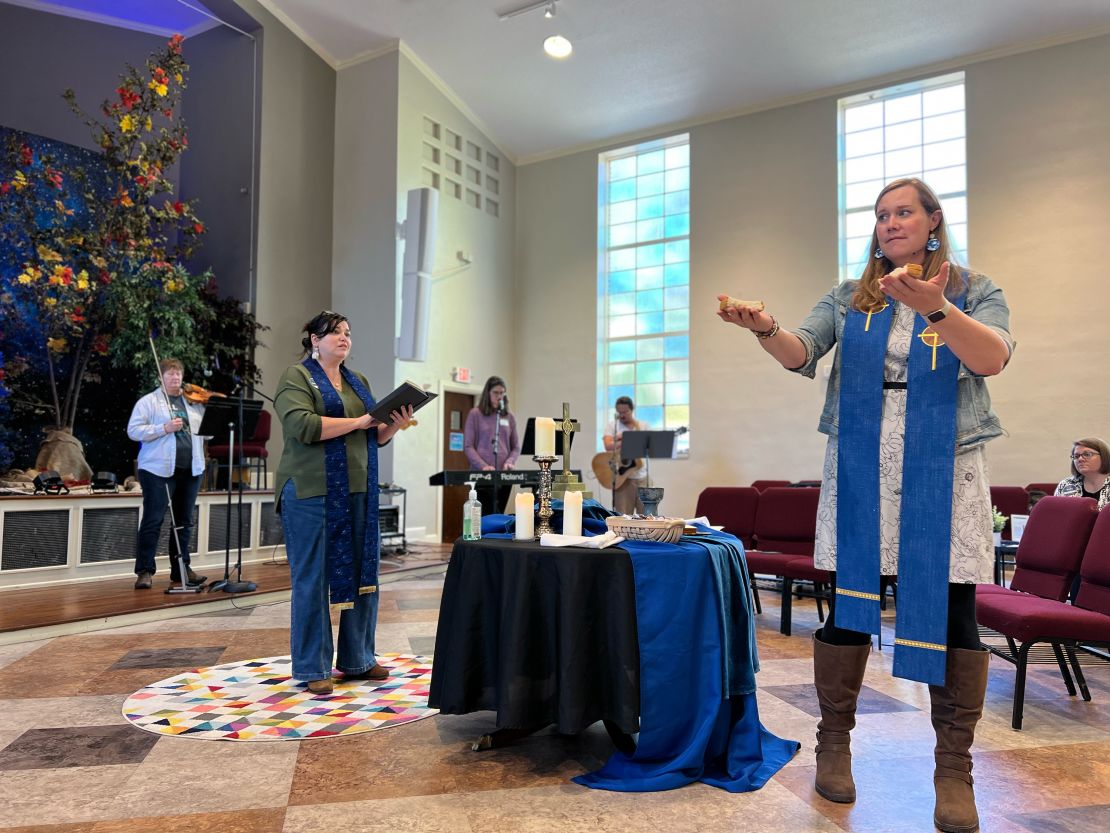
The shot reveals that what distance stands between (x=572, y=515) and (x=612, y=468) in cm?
540

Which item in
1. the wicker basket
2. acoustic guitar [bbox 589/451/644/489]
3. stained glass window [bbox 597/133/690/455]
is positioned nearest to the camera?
the wicker basket

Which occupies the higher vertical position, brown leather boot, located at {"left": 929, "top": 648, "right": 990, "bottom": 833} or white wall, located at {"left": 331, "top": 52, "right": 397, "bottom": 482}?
white wall, located at {"left": 331, "top": 52, "right": 397, "bottom": 482}

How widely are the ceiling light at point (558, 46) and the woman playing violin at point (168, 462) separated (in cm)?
533

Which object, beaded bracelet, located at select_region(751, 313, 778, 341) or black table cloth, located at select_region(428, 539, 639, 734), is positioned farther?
black table cloth, located at select_region(428, 539, 639, 734)

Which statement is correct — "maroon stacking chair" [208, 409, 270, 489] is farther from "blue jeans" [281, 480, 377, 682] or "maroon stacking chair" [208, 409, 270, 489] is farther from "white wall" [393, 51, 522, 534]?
"blue jeans" [281, 480, 377, 682]

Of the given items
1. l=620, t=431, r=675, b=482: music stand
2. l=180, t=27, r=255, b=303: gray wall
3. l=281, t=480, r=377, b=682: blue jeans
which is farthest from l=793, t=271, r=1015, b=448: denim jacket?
l=180, t=27, r=255, b=303: gray wall

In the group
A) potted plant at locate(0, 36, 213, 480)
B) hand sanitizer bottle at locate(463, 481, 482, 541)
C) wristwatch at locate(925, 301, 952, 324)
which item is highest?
potted plant at locate(0, 36, 213, 480)

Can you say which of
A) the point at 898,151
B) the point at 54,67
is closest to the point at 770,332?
the point at 54,67

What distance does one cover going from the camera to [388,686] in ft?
10.1

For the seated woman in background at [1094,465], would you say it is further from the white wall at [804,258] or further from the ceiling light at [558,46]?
the ceiling light at [558,46]

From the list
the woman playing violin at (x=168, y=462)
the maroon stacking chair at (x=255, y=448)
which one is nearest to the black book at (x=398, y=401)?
the woman playing violin at (x=168, y=462)

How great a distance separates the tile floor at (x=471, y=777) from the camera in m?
1.85

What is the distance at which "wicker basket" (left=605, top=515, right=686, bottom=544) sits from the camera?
231 cm

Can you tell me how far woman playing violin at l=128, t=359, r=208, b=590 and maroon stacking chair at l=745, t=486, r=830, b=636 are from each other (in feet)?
12.0
